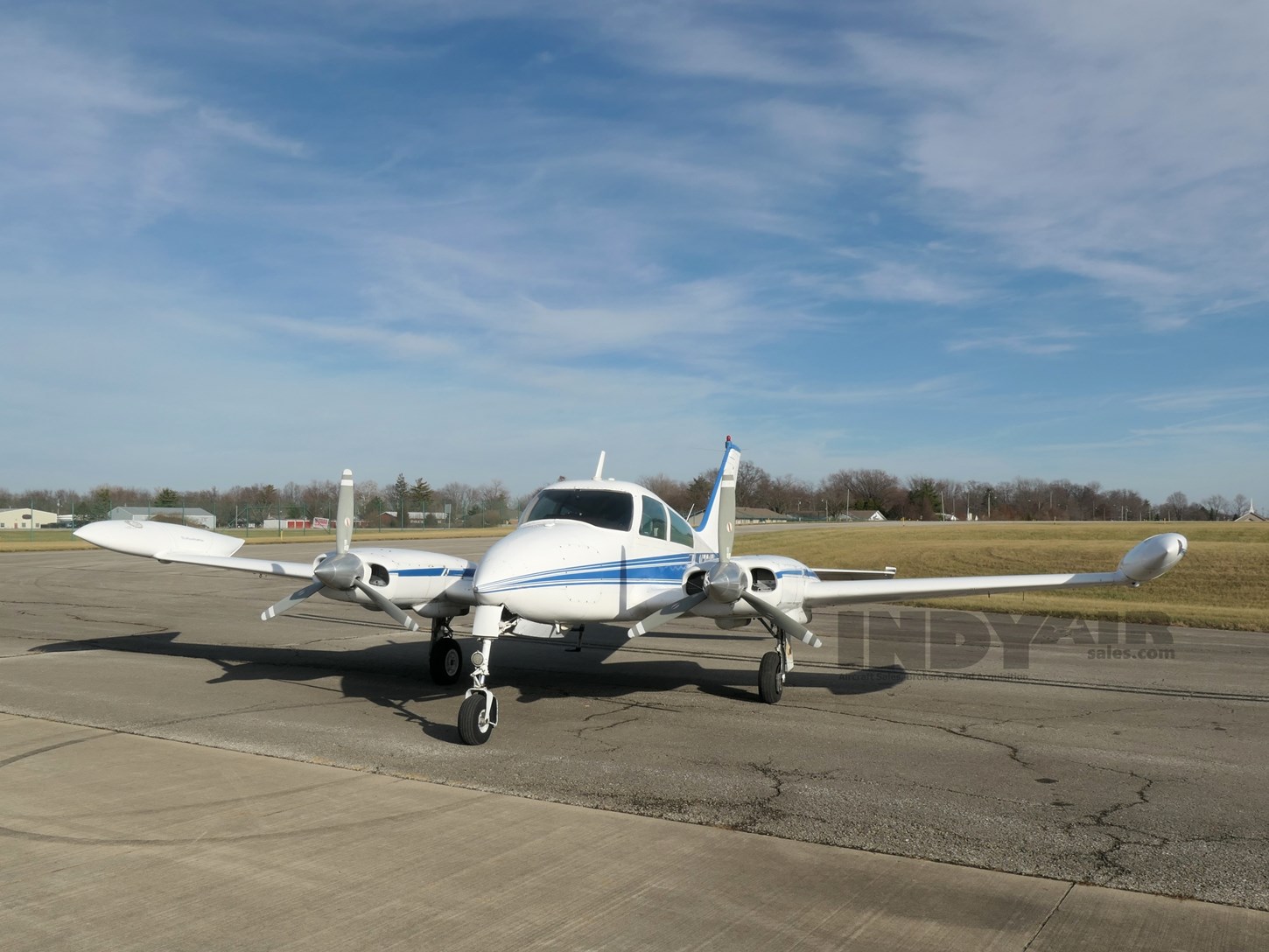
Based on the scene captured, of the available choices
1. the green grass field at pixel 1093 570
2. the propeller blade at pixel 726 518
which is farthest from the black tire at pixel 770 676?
the green grass field at pixel 1093 570

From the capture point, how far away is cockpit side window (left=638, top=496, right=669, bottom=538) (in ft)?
39.0

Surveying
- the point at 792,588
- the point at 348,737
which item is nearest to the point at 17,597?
the point at 348,737

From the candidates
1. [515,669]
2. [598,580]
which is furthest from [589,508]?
[515,669]

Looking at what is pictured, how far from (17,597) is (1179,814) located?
27.0 m

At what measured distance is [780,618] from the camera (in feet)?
37.0

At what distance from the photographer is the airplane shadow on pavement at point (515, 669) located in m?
12.6

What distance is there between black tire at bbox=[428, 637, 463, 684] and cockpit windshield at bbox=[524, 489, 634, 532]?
2.45 meters

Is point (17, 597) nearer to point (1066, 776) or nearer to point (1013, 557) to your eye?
point (1066, 776)

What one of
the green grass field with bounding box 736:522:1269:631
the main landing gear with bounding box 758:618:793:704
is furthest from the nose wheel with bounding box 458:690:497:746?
the green grass field with bounding box 736:522:1269:631

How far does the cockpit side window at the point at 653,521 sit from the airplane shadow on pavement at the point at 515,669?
229 cm

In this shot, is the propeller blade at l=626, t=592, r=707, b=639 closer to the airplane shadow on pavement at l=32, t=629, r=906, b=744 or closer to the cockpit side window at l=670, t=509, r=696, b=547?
the cockpit side window at l=670, t=509, r=696, b=547

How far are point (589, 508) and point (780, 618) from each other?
8.97ft

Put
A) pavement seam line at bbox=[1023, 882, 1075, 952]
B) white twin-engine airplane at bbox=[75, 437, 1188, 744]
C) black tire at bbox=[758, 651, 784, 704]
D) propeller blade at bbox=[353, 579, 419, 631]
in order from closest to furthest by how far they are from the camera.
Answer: pavement seam line at bbox=[1023, 882, 1075, 952] < white twin-engine airplane at bbox=[75, 437, 1188, 744] < propeller blade at bbox=[353, 579, 419, 631] < black tire at bbox=[758, 651, 784, 704]

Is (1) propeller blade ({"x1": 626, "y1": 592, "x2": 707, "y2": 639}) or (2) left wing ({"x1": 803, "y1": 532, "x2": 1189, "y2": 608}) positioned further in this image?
(2) left wing ({"x1": 803, "y1": 532, "x2": 1189, "y2": 608})
